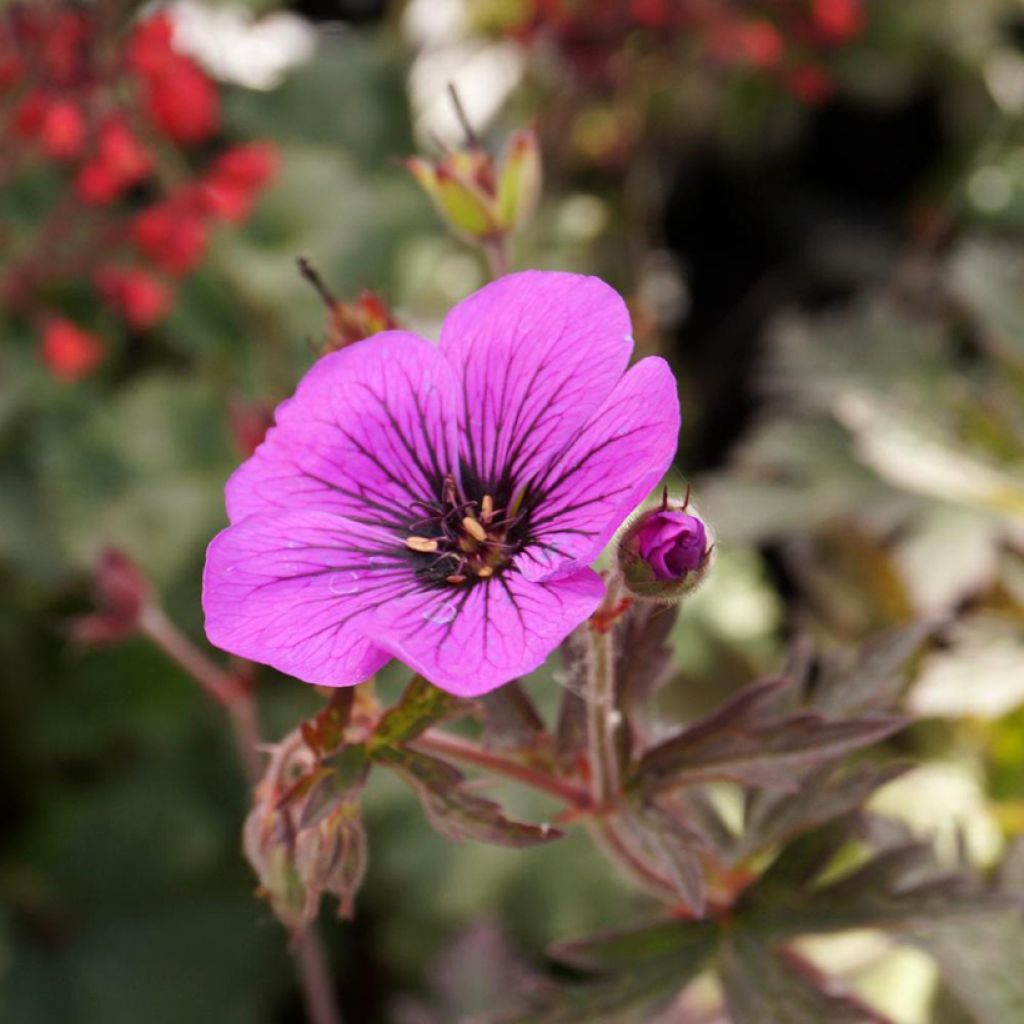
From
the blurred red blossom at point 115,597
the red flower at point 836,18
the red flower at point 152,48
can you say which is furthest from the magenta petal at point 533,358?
the red flower at point 836,18

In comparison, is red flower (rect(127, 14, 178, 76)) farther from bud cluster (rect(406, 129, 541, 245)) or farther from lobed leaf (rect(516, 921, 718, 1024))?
lobed leaf (rect(516, 921, 718, 1024))

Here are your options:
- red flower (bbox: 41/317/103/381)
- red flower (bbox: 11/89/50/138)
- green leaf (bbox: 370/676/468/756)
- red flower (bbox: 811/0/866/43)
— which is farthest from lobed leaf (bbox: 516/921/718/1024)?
red flower (bbox: 811/0/866/43)

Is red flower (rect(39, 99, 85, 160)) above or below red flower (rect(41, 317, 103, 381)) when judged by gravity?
above

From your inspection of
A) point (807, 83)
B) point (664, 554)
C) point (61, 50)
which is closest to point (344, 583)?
Result: point (664, 554)

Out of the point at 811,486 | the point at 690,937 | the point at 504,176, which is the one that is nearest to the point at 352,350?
the point at 504,176

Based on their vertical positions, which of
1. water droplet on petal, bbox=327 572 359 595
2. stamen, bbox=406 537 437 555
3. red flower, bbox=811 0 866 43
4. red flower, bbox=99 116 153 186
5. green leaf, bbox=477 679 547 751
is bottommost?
red flower, bbox=811 0 866 43

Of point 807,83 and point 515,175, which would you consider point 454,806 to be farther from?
point 807,83

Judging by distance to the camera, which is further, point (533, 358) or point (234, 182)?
point (234, 182)
